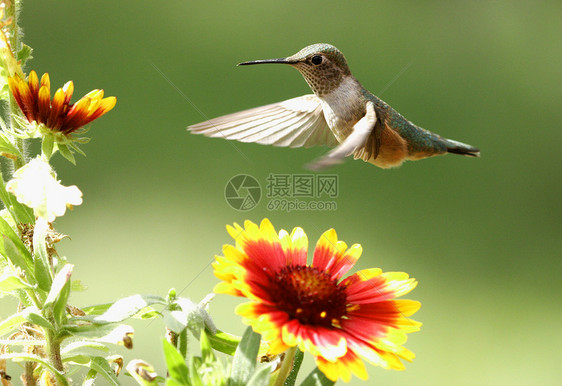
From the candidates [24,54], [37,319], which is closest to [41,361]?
[37,319]

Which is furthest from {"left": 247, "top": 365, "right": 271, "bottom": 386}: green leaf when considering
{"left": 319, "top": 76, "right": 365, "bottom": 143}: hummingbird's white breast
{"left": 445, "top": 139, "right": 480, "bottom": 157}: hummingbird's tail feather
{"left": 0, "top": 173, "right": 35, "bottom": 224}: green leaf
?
{"left": 445, "top": 139, "right": 480, "bottom": 157}: hummingbird's tail feather

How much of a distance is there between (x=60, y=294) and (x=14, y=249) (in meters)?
0.06

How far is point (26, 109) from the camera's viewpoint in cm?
47

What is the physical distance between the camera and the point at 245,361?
383mm

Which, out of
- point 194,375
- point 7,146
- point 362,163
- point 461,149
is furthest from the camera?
point 362,163

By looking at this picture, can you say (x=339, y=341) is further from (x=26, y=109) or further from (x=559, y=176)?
(x=559, y=176)

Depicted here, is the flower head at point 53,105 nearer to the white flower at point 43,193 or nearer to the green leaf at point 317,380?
the white flower at point 43,193

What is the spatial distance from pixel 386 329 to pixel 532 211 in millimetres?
2507

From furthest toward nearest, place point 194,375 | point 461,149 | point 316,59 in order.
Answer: point 461,149
point 316,59
point 194,375

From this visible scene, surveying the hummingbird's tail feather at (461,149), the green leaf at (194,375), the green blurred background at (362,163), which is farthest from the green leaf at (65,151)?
the green blurred background at (362,163)

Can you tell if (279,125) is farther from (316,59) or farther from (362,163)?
(362,163)

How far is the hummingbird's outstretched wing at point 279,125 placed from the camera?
23.7 inches

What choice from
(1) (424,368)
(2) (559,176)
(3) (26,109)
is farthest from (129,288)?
(2) (559,176)

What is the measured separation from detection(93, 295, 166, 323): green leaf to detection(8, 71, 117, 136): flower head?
16cm
